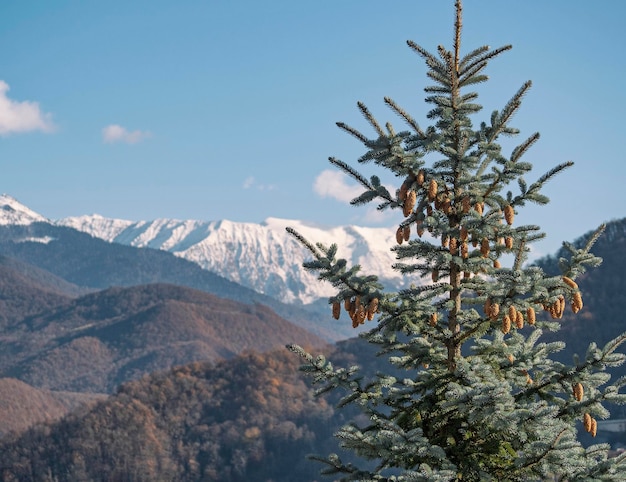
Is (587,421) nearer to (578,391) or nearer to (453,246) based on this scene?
(578,391)

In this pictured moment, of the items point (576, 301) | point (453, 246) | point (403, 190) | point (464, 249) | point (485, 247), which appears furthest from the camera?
point (453, 246)

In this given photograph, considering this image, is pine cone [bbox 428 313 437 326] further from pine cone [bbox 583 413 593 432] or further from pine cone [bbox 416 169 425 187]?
pine cone [bbox 583 413 593 432]

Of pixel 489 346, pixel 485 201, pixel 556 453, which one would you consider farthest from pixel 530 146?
pixel 556 453

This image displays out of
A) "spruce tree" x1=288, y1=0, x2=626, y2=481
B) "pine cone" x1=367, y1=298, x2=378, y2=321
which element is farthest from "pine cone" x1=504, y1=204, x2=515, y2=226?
"pine cone" x1=367, y1=298, x2=378, y2=321

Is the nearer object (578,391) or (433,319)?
(578,391)

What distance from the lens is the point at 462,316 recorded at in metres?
18.8

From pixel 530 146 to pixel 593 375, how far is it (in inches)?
174

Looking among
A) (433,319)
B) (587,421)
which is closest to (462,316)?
(433,319)

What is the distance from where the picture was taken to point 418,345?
60.0ft

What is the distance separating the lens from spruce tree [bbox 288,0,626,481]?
53.3 feet

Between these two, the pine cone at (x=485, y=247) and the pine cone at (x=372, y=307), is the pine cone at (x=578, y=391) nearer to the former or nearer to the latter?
the pine cone at (x=485, y=247)

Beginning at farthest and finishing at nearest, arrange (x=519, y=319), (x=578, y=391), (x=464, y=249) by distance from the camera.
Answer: (x=464, y=249) → (x=519, y=319) → (x=578, y=391)

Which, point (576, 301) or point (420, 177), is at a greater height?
point (420, 177)

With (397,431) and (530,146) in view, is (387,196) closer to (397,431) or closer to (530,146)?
(530,146)
